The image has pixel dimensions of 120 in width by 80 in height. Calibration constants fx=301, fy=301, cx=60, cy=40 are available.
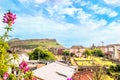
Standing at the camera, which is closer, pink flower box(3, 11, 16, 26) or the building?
pink flower box(3, 11, 16, 26)

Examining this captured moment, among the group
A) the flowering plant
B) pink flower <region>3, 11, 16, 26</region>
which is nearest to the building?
the flowering plant

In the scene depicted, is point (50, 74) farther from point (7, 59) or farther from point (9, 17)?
point (9, 17)

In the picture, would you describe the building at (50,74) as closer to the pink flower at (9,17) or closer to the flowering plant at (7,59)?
the flowering plant at (7,59)

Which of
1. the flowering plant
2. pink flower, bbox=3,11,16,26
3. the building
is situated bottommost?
the building

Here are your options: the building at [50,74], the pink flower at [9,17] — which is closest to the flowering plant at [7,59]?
the pink flower at [9,17]

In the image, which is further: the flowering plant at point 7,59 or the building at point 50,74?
the building at point 50,74

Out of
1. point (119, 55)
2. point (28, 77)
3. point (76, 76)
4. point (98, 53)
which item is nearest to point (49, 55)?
point (98, 53)

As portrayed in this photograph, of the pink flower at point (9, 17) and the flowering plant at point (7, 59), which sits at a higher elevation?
the pink flower at point (9, 17)

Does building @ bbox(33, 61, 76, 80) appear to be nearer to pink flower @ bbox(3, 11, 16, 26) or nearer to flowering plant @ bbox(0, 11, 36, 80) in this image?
flowering plant @ bbox(0, 11, 36, 80)

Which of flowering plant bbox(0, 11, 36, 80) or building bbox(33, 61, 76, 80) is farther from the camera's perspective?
building bbox(33, 61, 76, 80)

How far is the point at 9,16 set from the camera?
847cm

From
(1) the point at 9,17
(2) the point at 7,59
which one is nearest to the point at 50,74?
(2) the point at 7,59

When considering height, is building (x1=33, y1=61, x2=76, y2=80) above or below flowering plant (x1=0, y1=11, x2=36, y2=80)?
below

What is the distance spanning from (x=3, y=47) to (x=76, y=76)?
1015 inches
